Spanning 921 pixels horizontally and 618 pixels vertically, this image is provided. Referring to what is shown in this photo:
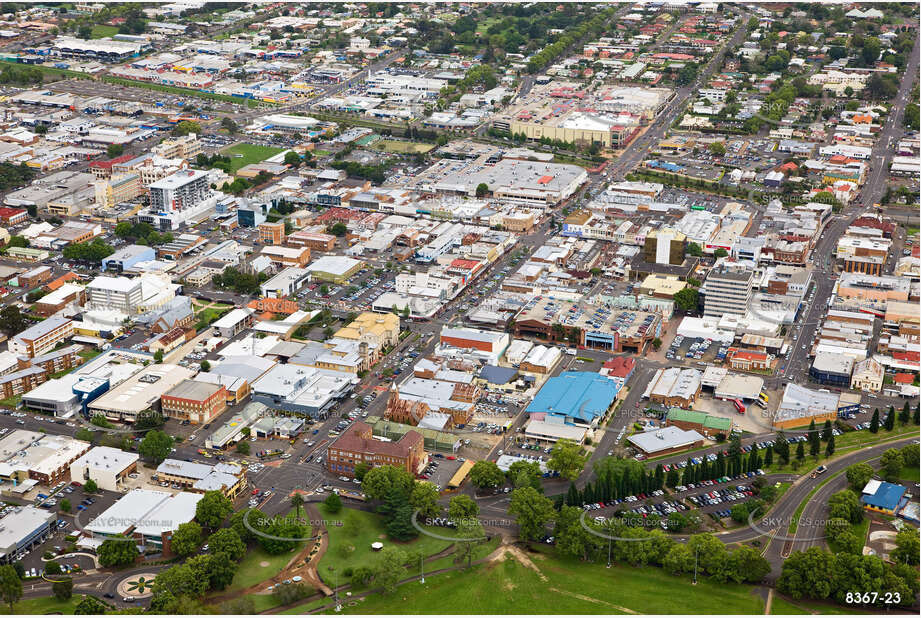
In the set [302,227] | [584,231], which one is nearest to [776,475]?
[584,231]

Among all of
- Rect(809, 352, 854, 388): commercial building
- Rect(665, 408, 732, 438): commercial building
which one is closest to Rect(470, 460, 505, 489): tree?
Rect(665, 408, 732, 438): commercial building

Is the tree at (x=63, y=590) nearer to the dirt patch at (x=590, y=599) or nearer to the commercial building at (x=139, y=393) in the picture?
the commercial building at (x=139, y=393)

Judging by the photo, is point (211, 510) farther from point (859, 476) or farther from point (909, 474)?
point (909, 474)

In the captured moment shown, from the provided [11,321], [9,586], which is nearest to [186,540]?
[9,586]

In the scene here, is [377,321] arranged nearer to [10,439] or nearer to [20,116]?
[10,439]

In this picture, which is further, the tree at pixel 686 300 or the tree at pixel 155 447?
the tree at pixel 686 300

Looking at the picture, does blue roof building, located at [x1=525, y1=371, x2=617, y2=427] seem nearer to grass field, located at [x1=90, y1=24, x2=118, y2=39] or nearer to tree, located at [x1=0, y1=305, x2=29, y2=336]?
tree, located at [x1=0, y1=305, x2=29, y2=336]

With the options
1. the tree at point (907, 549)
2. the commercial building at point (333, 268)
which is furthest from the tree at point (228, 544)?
the commercial building at point (333, 268)

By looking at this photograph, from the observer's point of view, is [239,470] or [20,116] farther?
[20,116]
